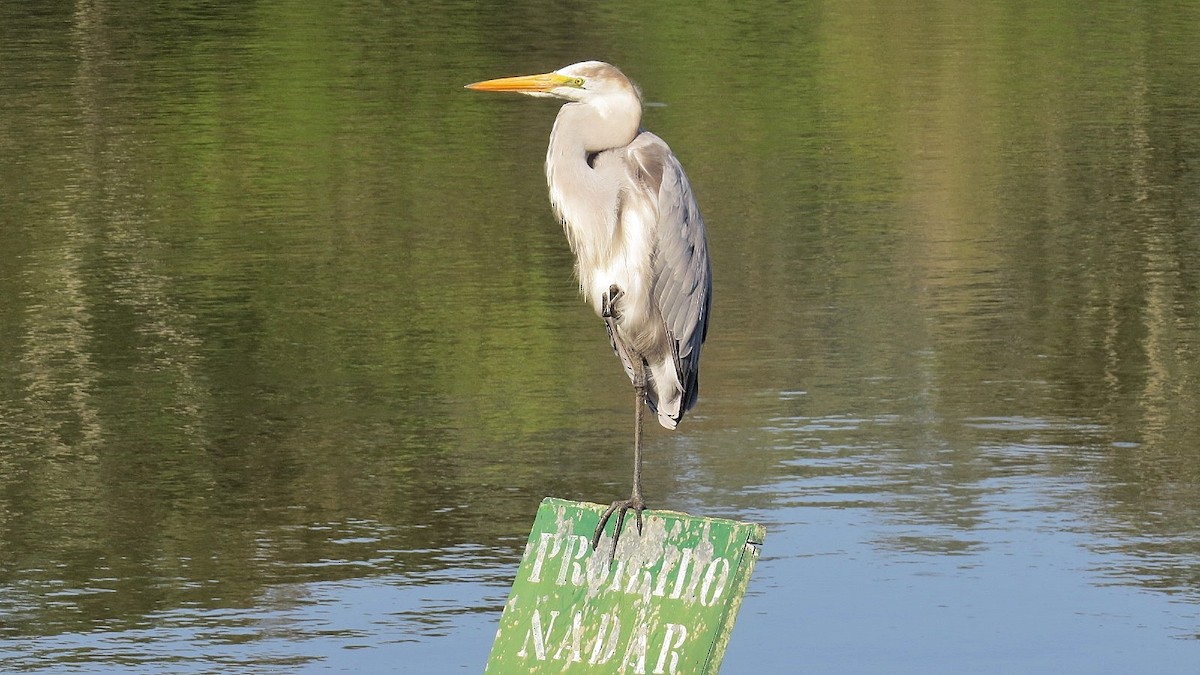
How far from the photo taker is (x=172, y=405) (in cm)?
1084

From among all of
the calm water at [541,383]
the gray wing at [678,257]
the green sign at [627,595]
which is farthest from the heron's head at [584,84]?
the calm water at [541,383]

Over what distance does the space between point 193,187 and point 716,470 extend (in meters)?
8.95

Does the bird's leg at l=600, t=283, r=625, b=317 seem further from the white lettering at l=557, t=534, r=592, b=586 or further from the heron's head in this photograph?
the white lettering at l=557, t=534, r=592, b=586

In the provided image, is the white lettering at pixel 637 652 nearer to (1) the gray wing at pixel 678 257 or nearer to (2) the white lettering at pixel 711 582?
(2) the white lettering at pixel 711 582

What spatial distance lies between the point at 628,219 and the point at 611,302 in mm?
308

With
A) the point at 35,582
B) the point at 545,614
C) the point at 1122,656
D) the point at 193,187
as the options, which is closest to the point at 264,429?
the point at 35,582

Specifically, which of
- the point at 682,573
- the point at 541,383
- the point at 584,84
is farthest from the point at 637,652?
the point at 541,383

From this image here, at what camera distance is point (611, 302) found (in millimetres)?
6836

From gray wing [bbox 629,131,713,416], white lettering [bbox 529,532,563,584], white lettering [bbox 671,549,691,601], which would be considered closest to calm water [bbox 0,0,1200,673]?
gray wing [bbox 629,131,713,416]

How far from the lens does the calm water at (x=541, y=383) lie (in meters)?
8.00

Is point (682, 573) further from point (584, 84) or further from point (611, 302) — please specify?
point (584, 84)

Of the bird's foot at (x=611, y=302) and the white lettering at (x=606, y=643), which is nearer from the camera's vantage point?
the white lettering at (x=606, y=643)

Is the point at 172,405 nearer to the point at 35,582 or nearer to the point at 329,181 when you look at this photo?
the point at 35,582

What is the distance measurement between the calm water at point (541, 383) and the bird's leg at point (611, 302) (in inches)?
50.4
